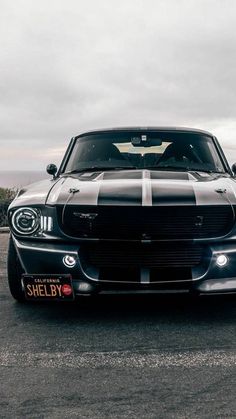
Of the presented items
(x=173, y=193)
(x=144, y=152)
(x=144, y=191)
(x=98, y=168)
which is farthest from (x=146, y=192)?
(x=144, y=152)

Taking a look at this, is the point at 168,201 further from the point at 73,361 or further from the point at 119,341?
the point at 73,361

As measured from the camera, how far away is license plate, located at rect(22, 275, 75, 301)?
147 inches

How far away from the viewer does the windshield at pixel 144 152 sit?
5156 millimetres

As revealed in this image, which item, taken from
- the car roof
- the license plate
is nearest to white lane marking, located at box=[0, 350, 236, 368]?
the license plate

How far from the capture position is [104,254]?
3.72 meters

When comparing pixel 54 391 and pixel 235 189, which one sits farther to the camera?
pixel 235 189

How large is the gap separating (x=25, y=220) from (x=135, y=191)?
31.1 inches

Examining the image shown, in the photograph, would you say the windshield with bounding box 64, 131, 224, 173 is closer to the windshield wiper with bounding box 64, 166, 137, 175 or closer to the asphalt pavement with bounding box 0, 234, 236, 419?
the windshield wiper with bounding box 64, 166, 137, 175

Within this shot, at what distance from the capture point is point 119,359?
3.13m

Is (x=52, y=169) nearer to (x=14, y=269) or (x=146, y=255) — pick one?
(x=14, y=269)

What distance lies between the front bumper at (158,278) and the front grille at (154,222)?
0.13 metres

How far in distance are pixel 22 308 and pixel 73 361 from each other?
1.37 metres

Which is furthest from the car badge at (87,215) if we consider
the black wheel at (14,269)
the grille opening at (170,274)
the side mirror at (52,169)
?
the side mirror at (52,169)

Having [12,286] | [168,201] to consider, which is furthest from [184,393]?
[12,286]
